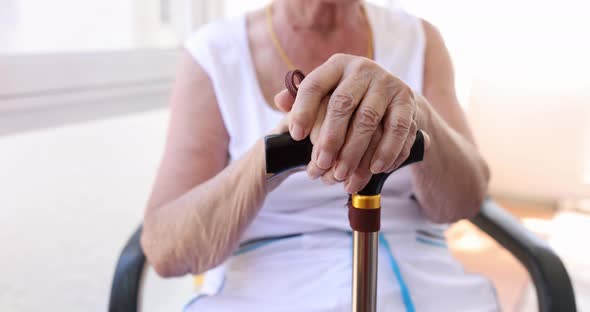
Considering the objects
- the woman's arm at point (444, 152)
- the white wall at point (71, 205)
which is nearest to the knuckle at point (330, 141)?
the woman's arm at point (444, 152)

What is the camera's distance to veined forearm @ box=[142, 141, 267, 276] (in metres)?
0.64

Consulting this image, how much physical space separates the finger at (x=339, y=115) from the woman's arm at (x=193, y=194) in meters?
0.26

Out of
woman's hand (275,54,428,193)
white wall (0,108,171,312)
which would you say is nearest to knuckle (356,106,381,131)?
woman's hand (275,54,428,193)

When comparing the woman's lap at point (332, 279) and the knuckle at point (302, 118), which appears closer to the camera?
the knuckle at point (302, 118)

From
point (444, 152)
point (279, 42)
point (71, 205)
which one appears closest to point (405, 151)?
point (444, 152)

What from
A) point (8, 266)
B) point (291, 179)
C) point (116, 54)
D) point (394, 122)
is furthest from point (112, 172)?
point (394, 122)

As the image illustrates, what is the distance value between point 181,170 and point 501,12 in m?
0.48

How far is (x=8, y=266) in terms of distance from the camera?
959mm

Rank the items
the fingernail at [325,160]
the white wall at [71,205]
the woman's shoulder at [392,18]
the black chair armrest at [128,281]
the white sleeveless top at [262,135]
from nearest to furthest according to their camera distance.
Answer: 1. the fingernail at [325,160]
2. the woman's shoulder at [392,18]
3. the white sleeveless top at [262,135]
4. the black chair armrest at [128,281]
5. the white wall at [71,205]

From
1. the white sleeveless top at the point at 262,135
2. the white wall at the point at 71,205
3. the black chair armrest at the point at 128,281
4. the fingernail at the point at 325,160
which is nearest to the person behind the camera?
the fingernail at the point at 325,160

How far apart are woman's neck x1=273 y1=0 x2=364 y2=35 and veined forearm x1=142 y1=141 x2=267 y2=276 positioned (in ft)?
0.53

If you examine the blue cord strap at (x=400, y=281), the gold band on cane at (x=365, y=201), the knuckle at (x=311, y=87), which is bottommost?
the blue cord strap at (x=400, y=281)

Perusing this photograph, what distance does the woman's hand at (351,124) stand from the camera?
0.41 m

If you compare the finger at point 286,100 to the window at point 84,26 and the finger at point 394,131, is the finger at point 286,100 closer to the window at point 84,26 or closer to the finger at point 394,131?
the finger at point 394,131
